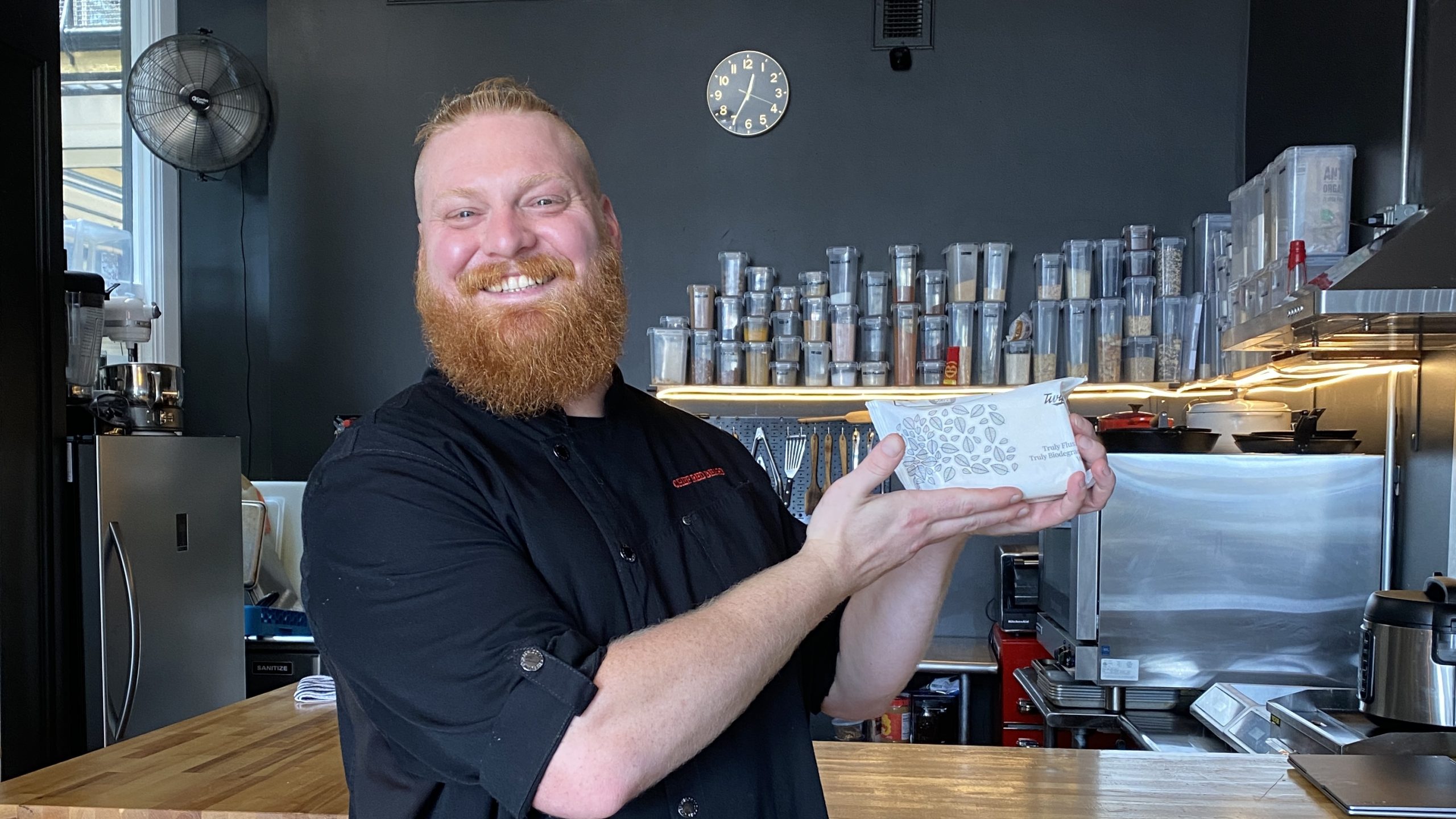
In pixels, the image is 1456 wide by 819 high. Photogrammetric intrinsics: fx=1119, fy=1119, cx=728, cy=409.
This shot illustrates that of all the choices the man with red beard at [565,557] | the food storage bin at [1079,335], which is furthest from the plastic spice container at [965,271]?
the man with red beard at [565,557]

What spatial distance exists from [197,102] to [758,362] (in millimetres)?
2359

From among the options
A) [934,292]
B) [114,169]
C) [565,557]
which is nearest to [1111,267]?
[934,292]

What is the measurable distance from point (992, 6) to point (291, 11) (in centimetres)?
283

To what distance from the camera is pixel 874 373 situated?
4105 mm

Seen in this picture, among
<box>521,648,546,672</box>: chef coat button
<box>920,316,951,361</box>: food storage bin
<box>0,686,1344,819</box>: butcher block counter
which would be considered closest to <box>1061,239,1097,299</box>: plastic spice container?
<box>920,316,951,361</box>: food storage bin

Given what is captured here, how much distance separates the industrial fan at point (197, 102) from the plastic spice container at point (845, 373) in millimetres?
2464

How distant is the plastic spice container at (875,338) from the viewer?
4.15 m

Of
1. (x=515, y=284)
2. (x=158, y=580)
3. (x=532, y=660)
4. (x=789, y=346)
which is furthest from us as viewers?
(x=789, y=346)

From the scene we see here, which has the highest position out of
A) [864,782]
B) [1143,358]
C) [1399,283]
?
[1399,283]

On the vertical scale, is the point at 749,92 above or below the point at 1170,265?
above

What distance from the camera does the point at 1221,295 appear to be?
3.73 metres

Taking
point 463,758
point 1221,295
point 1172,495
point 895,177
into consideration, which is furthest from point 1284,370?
point 463,758

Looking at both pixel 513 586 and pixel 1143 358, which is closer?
pixel 513 586

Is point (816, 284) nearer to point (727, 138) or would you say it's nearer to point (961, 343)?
point (961, 343)
